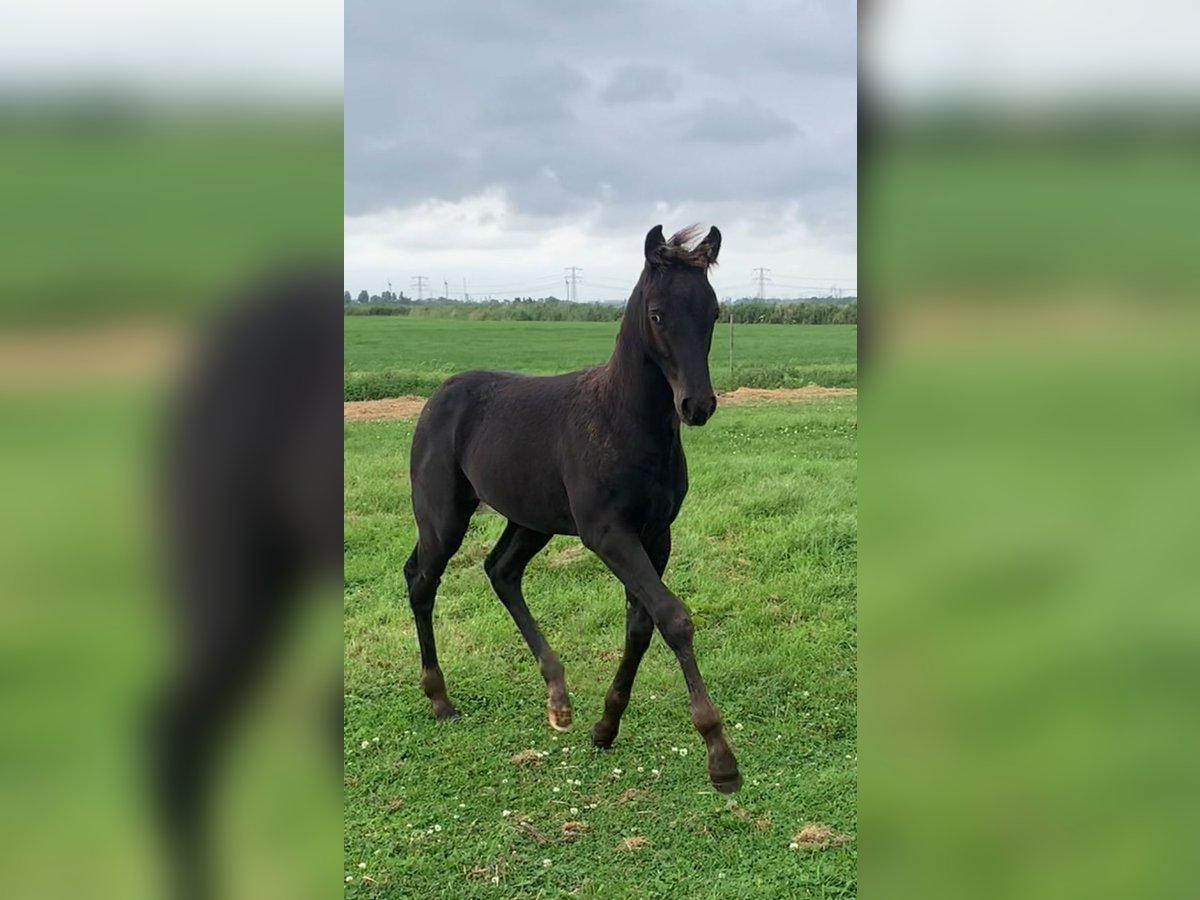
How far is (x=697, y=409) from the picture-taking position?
2.95 metres

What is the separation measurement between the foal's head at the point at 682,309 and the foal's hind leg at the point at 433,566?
6.39 ft

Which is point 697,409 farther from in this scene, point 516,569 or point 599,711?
point 599,711

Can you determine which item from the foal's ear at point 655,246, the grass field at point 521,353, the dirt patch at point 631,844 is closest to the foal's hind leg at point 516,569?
the dirt patch at point 631,844

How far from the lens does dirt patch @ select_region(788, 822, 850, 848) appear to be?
330 cm

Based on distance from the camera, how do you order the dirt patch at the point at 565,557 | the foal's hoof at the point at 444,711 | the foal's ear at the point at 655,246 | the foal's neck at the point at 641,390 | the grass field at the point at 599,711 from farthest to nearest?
the dirt patch at the point at 565,557
the foal's hoof at the point at 444,711
the foal's neck at the point at 641,390
the grass field at the point at 599,711
the foal's ear at the point at 655,246

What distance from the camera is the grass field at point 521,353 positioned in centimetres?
916

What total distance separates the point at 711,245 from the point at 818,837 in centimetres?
238

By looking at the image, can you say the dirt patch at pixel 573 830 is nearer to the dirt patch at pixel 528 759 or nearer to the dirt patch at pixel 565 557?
the dirt patch at pixel 528 759
